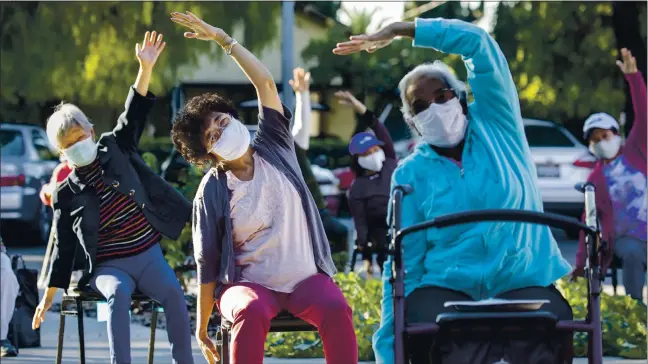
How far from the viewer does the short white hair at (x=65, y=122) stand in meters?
7.60

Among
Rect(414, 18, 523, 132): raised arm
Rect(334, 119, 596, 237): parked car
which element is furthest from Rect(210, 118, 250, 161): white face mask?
Rect(334, 119, 596, 237): parked car

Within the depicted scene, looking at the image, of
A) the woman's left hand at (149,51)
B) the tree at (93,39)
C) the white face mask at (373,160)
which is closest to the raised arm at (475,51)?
the woman's left hand at (149,51)

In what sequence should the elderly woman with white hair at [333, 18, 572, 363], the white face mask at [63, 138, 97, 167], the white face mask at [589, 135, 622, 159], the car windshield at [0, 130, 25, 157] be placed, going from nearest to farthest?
the elderly woman with white hair at [333, 18, 572, 363]
the white face mask at [63, 138, 97, 167]
the white face mask at [589, 135, 622, 159]
the car windshield at [0, 130, 25, 157]

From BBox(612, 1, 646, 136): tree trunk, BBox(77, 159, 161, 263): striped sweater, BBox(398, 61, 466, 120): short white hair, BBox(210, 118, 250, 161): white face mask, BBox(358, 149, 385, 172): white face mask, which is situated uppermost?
BBox(612, 1, 646, 136): tree trunk

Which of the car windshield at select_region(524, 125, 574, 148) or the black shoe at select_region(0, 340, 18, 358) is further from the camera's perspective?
the car windshield at select_region(524, 125, 574, 148)

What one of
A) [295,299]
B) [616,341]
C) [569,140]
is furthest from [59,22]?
[295,299]

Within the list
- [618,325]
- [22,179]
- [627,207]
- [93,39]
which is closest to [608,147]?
[627,207]

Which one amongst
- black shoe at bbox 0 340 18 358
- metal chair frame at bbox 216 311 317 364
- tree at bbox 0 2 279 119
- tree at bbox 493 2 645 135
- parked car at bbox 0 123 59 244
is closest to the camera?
metal chair frame at bbox 216 311 317 364

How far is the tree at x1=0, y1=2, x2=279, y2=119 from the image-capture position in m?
25.2

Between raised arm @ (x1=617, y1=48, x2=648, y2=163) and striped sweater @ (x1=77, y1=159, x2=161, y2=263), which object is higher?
raised arm @ (x1=617, y1=48, x2=648, y2=163)

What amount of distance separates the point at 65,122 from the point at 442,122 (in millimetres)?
2611

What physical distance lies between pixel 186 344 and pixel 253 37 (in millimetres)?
20799

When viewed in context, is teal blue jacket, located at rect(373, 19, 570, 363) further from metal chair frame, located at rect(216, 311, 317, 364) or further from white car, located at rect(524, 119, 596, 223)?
white car, located at rect(524, 119, 596, 223)

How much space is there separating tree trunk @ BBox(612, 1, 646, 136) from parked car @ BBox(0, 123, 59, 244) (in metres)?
7.98
